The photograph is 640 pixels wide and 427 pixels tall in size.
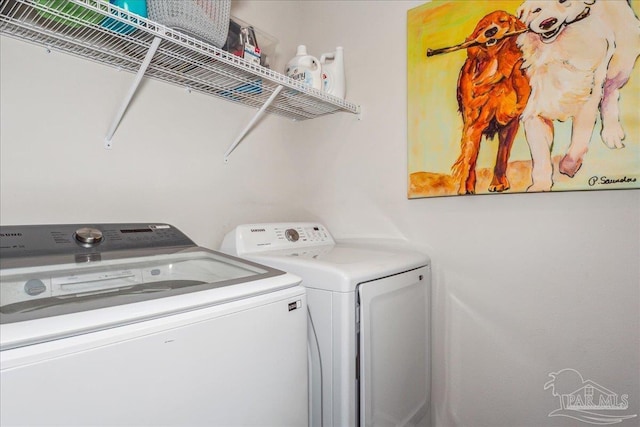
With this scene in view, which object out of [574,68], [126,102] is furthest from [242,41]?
[574,68]

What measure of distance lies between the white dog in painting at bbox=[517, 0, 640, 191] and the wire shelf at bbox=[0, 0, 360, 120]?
0.94m

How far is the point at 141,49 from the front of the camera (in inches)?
49.8

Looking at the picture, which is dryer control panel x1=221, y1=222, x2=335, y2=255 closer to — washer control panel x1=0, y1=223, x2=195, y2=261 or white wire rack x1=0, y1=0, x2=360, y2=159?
washer control panel x1=0, y1=223, x2=195, y2=261

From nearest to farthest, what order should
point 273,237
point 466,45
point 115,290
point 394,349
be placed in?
point 115,290
point 394,349
point 466,45
point 273,237

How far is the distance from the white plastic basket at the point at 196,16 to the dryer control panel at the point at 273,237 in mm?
845

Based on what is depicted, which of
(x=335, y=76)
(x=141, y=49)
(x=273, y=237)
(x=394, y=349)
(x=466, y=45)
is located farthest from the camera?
(x=335, y=76)

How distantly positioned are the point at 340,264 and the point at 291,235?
572 mm

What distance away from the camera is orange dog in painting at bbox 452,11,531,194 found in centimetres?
147

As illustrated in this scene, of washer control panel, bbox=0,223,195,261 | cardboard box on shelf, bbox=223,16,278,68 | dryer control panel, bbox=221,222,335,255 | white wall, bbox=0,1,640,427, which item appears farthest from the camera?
dryer control panel, bbox=221,222,335,255

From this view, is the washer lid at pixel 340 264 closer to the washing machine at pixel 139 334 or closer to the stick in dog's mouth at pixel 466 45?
the washing machine at pixel 139 334

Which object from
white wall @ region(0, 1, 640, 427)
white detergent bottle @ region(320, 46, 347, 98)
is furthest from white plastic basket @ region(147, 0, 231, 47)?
white detergent bottle @ region(320, 46, 347, 98)

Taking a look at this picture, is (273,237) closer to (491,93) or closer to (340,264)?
(340,264)

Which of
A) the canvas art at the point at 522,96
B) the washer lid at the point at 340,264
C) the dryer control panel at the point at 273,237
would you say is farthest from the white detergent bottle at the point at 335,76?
the washer lid at the point at 340,264

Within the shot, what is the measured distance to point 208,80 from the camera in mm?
1596
